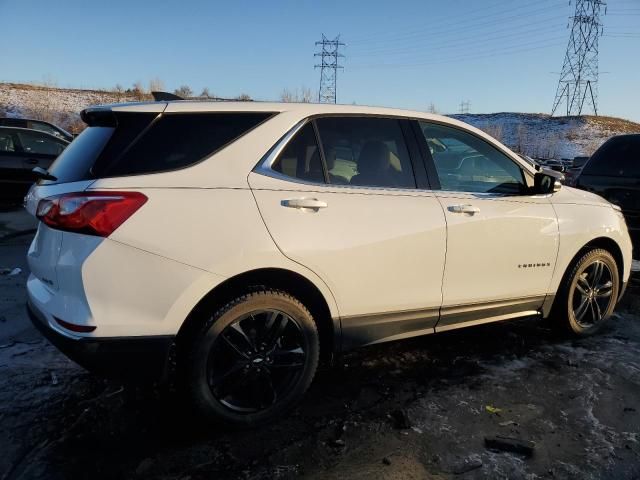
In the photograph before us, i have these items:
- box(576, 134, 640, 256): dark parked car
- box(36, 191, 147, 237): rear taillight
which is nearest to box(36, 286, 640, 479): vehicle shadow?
box(36, 191, 147, 237): rear taillight

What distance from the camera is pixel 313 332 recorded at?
295 cm

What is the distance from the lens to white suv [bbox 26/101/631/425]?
8.04ft

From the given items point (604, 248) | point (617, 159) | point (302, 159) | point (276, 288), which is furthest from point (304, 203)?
point (617, 159)

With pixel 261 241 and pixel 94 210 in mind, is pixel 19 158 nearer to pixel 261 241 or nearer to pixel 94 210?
pixel 94 210

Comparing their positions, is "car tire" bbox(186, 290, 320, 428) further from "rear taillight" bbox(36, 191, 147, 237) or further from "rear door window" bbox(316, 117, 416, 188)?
"rear door window" bbox(316, 117, 416, 188)

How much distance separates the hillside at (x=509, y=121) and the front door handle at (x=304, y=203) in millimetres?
28373

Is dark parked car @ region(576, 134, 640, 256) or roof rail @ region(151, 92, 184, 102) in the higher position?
roof rail @ region(151, 92, 184, 102)

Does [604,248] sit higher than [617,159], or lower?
lower

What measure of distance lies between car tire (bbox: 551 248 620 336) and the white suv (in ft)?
1.90

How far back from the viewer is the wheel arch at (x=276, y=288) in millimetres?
2670

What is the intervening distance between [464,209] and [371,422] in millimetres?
1455

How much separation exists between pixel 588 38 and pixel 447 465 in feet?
213

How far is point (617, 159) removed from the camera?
6.64 meters

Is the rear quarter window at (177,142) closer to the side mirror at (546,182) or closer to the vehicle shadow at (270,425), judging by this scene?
the vehicle shadow at (270,425)
